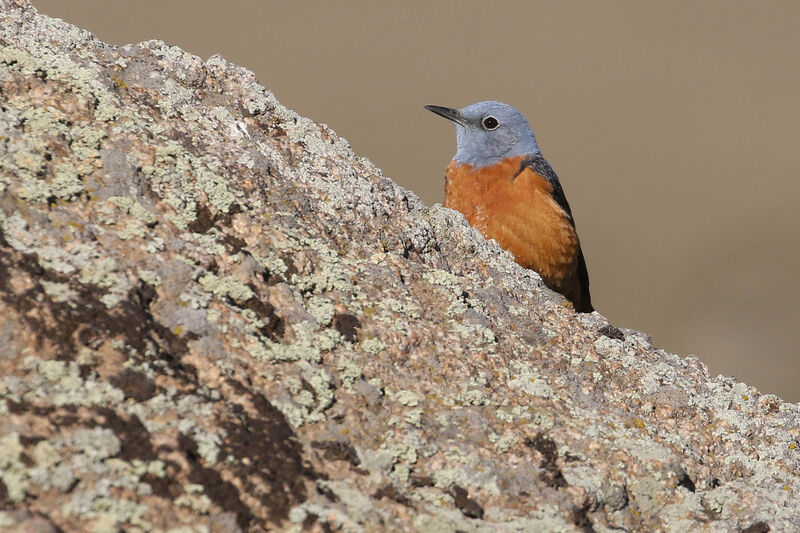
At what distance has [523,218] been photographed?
7137mm

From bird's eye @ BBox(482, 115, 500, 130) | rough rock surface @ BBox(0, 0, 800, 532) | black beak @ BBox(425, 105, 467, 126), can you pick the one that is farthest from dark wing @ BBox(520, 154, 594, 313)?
rough rock surface @ BBox(0, 0, 800, 532)

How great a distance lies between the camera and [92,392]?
2.70 metres

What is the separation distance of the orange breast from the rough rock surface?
242 centimetres

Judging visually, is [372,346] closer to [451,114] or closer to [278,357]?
[278,357]

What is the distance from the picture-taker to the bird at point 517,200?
7094mm

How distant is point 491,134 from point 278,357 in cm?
552

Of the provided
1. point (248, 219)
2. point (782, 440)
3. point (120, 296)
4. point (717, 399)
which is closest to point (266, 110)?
point (248, 219)

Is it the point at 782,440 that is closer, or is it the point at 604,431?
the point at 604,431

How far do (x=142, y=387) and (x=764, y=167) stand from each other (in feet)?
69.5

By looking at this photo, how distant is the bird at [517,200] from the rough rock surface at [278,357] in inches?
96.5

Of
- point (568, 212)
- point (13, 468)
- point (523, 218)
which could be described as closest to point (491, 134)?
point (568, 212)

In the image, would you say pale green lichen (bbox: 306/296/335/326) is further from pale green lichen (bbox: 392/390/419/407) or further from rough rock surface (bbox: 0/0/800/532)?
pale green lichen (bbox: 392/390/419/407)

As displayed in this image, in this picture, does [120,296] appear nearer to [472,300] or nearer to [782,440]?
[472,300]

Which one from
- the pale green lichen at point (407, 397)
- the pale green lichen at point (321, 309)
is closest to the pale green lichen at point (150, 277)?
the pale green lichen at point (321, 309)
